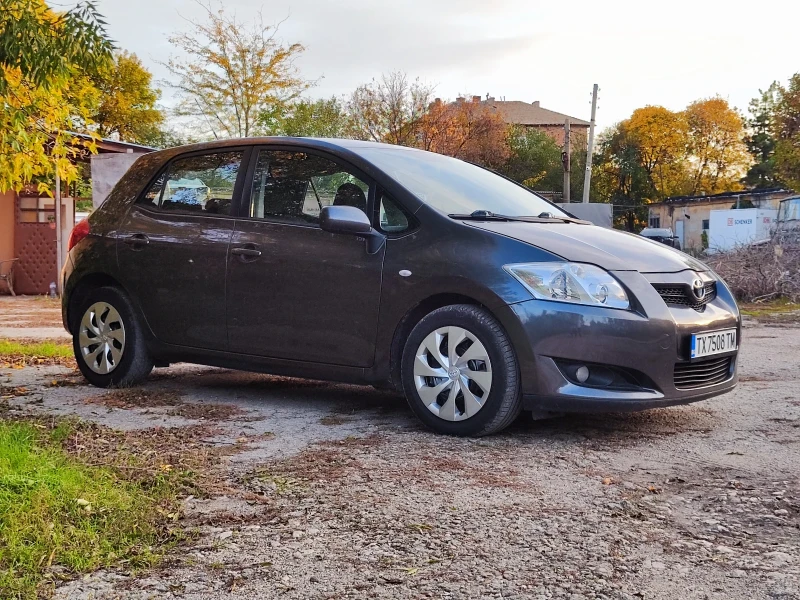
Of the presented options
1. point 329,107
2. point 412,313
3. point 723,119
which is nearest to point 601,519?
point 412,313

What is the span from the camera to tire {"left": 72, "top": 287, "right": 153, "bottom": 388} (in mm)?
6566

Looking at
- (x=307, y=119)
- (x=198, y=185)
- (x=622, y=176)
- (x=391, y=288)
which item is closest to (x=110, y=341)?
(x=198, y=185)

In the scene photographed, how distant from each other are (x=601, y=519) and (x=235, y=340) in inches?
124

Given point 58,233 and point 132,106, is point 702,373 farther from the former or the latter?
point 132,106

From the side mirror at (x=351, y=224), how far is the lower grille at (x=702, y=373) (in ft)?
5.82

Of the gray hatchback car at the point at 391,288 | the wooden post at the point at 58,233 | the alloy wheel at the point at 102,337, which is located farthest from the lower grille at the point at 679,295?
the wooden post at the point at 58,233

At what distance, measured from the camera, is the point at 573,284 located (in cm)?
476

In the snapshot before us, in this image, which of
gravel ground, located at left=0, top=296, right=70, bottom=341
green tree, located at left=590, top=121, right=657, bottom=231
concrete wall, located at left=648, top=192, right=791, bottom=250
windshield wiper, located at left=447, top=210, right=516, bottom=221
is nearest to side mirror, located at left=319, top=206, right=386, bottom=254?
windshield wiper, located at left=447, top=210, right=516, bottom=221

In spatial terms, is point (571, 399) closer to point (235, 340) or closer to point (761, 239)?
point (235, 340)

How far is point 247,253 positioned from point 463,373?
5.68ft

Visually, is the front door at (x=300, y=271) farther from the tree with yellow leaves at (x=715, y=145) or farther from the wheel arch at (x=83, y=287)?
the tree with yellow leaves at (x=715, y=145)

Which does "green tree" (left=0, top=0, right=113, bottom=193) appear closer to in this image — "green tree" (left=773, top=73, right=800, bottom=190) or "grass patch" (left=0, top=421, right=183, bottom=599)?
"grass patch" (left=0, top=421, right=183, bottom=599)

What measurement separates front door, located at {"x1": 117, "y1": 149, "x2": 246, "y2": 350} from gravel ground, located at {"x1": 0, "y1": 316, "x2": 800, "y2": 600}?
647 mm

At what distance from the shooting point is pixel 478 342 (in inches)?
191
